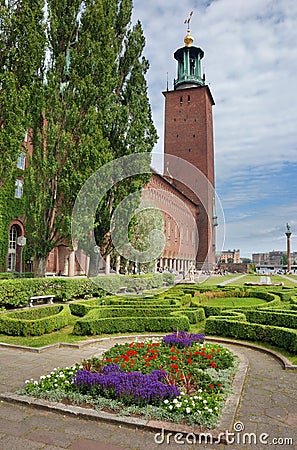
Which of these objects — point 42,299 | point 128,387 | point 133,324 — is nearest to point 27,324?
point 133,324

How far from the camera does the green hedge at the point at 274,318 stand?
9344 millimetres

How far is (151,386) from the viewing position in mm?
4605

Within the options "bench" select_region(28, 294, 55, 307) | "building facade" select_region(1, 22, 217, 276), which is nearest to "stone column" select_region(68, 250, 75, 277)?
"bench" select_region(28, 294, 55, 307)

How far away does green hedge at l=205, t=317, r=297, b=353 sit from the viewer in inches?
300

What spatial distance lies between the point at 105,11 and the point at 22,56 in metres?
5.85

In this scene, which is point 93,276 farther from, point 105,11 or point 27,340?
point 105,11

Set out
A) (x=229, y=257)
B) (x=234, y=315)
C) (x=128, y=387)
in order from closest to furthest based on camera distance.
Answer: (x=128, y=387) < (x=234, y=315) < (x=229, y=257)

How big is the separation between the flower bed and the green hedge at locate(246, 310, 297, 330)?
362cm

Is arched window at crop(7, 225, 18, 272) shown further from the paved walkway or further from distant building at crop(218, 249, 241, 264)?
distant building at crop(218, 249, 241, 264)

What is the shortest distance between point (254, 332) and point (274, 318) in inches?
58.5

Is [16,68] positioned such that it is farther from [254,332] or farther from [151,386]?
[151,386]

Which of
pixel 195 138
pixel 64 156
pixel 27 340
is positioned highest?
pixel 195 138

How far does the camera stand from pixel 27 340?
8734 mm

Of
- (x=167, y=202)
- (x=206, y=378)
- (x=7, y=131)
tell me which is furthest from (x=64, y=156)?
(x=167, y=202)
